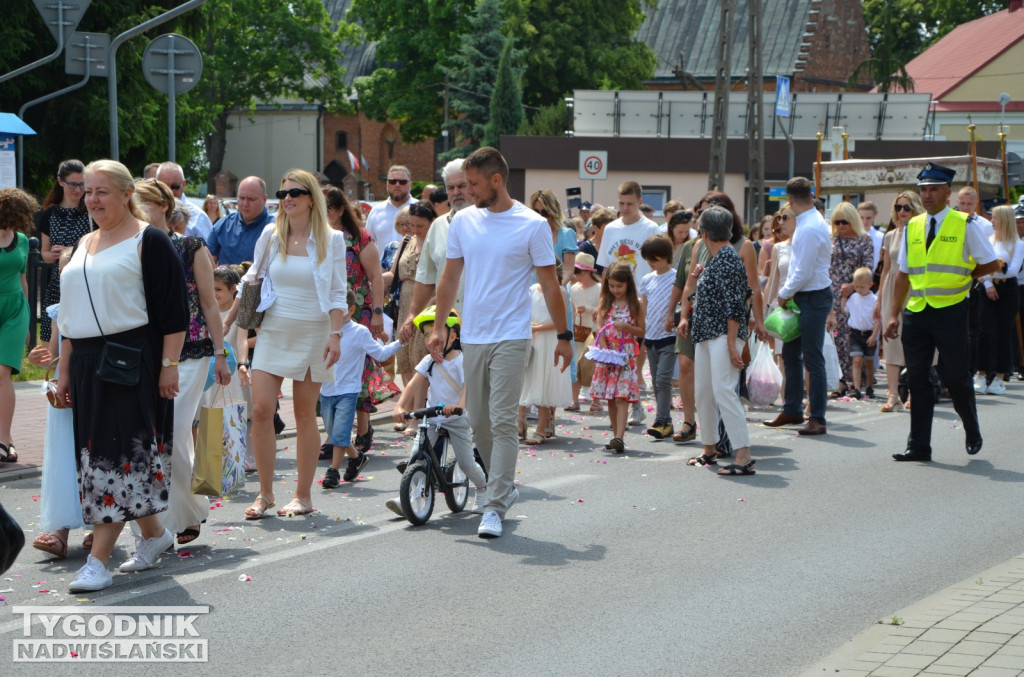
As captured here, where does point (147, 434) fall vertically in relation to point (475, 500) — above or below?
above

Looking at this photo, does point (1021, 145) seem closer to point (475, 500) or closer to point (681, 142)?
point (681, 142)

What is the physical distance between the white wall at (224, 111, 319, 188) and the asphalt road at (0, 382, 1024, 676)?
8185 cm

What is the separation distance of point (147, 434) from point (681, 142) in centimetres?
4289

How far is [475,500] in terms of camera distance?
8.63 m

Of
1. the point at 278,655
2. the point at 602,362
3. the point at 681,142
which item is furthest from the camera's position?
the point at 681,142

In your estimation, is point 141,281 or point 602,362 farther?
point 602,362

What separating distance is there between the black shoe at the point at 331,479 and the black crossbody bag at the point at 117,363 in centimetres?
304

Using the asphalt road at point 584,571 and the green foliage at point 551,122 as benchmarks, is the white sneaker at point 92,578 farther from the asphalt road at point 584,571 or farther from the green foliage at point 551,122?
the green foliage at point 551,122

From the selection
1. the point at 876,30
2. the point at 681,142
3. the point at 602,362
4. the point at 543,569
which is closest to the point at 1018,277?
the point at 602,362

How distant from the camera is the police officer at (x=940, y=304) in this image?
10438 mm

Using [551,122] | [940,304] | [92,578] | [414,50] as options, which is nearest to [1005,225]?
[940,304]

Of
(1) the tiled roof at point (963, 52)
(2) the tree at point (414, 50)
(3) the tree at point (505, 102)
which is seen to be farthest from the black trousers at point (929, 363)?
(1) the tiled roof at point (963, 52)

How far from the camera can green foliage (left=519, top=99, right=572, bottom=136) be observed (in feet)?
196

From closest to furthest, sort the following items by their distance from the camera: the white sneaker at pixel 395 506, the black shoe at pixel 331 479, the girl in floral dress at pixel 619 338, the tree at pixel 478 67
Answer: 1. the white sneaker at pixel 395 506
2. the black shoe at pixel 331 479
3. the girl in floral dress at pixel 619 338
4. the tree at pixel 478 67
